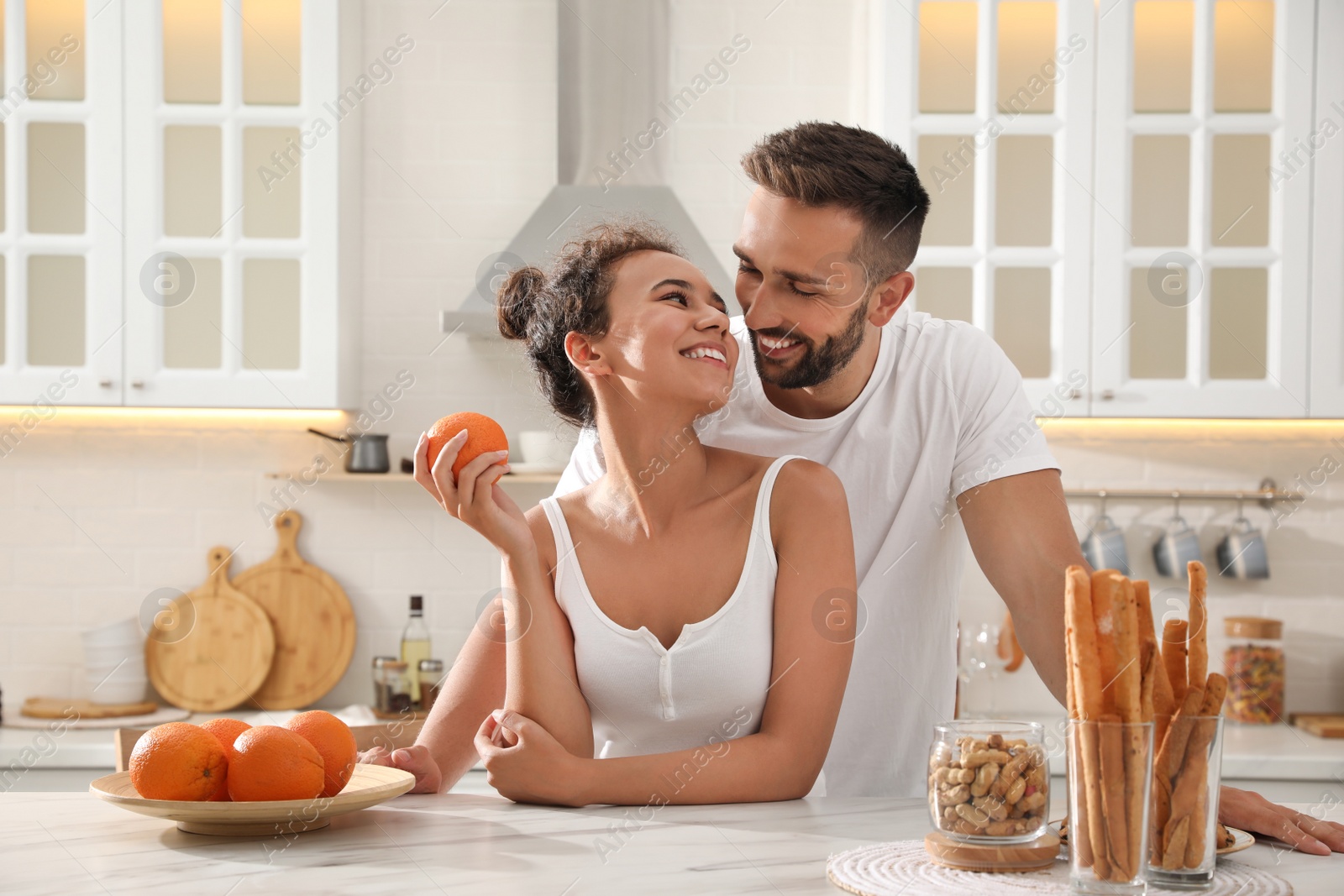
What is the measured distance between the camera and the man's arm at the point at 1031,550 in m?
1.52

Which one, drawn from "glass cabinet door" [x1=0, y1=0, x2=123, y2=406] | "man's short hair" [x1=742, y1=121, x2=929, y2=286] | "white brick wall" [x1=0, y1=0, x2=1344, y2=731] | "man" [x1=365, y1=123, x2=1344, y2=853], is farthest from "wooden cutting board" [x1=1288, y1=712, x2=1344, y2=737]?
"glass cabinet door" [x1=0, y1=0, x2=123, y2=406]

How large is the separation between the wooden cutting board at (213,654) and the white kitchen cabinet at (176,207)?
598mm

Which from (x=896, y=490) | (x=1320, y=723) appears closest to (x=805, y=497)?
(x=896, y=490)

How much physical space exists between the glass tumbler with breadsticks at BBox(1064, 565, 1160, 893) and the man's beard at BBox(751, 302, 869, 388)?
Answer: 0.85 m

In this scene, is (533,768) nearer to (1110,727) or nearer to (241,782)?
(241,782)

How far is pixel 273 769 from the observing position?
3.41 ft

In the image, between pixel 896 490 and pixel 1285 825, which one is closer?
pixel 1285 825

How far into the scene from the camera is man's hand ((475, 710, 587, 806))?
3.90 feet

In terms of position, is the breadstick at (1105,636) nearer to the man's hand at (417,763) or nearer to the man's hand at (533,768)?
the man's hand at (533,768)

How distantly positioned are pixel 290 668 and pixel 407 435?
0.72 meters

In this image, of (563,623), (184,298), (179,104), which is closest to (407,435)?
(184,298)

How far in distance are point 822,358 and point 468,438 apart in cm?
57

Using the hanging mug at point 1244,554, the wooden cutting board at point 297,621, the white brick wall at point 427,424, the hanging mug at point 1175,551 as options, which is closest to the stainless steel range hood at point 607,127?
the white brick wall at point 427,424

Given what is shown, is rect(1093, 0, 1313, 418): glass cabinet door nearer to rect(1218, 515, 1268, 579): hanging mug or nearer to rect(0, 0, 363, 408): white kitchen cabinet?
rect(1218, 515, 1268, 579): hanging mug
